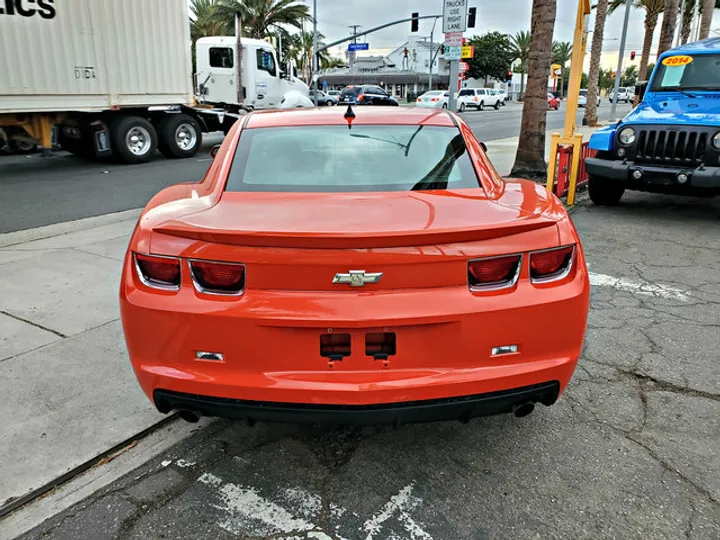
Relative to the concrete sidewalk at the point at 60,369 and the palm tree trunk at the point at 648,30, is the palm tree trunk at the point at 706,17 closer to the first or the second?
the palm tree trunk at the point at 648,30

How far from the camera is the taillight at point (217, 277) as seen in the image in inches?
90.4

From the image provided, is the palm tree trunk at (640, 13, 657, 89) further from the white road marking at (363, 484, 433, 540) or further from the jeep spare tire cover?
the white road marking at (363, 484, 433, 540)

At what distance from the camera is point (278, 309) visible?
2244 millimetres

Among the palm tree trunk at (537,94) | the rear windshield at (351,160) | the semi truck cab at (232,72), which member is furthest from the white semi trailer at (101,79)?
the rear windshield at (351,160)

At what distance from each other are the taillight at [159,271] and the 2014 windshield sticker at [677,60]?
8.69m

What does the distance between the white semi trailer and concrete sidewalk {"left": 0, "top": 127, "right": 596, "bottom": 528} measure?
679 centimetres

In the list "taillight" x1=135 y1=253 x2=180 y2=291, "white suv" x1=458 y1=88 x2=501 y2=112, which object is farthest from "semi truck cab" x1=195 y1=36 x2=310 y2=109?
"white suv" x1=458 y1=88 x2=501 y2=112

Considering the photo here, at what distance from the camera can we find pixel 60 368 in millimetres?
3646

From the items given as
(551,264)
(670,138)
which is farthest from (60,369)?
(670,138)

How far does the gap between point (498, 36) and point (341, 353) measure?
7923 centimetres

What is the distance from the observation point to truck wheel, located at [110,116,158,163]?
1325 cm

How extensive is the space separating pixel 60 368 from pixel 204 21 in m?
39.4

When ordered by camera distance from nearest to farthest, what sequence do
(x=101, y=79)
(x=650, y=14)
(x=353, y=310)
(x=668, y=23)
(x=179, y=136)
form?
(x=353, y=310)
(x=101, y=79)
(x=179, y=136)
(x=668, y=23)
(x=650, y=14)

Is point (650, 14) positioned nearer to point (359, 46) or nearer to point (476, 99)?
point (476, 99)
